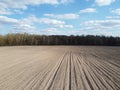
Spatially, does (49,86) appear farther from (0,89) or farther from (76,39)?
(76,39)

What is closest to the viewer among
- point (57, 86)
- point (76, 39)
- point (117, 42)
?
point (57, 86)

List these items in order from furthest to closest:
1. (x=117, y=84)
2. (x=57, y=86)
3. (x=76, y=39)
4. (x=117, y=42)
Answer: (x=76, y=39)
(x=117, y=42)
(x=117, y=84)
(x=57, y=86)

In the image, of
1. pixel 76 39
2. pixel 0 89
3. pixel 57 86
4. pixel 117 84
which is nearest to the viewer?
pixel 0 89

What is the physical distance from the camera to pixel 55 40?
110 metres

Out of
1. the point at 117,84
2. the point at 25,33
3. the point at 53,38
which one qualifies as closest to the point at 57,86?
the point at 117,84

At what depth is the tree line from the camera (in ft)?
332

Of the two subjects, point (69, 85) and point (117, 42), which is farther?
point (117, 42)

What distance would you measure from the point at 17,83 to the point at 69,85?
8.30ft

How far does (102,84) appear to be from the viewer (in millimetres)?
10484

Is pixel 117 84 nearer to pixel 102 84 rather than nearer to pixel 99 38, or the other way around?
pixel 102 84

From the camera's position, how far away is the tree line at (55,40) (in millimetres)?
101188

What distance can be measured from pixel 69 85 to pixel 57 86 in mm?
579

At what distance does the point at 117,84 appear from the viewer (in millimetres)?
10578

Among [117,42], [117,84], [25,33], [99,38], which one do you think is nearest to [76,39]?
[99,38]
